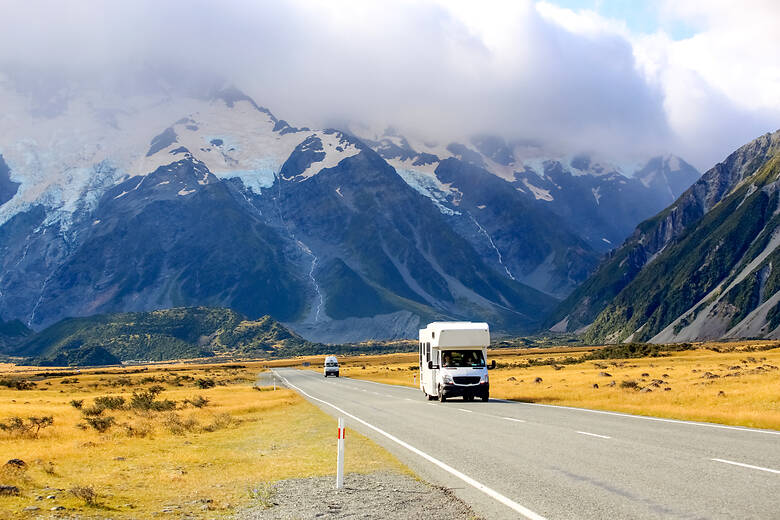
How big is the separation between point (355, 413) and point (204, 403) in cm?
1646

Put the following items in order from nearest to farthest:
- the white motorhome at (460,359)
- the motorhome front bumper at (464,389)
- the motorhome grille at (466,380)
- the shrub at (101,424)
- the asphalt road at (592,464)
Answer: the asphalt road at (592,464), the shrub at (101,424), the white motorhome at (460,359), the motorhome grille at (466,380), the motorhome front bumper at (464,389)

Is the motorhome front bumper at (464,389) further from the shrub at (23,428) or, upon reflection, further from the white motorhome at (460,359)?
the shrub at (23,428)

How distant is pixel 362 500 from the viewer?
13.7m

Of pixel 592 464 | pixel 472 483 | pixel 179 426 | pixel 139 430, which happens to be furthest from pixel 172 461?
pixel 592 464

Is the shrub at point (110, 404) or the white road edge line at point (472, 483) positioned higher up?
the white road edge line at point (472, 483)

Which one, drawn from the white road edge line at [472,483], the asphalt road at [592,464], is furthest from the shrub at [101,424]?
the white road edge line at [472,483]

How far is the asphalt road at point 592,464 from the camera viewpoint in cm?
1211

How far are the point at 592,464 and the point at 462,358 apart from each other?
23721 mm

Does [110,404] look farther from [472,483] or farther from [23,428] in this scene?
[472,483]

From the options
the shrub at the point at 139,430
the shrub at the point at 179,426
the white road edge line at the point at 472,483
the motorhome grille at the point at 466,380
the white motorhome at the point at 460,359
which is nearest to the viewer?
the white road edge line at the point at 472,483

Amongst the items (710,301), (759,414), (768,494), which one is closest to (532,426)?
(759,414)

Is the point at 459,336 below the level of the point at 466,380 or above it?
above

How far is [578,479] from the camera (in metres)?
14.8

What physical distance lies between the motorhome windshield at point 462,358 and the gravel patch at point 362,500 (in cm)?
2382
